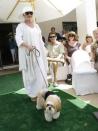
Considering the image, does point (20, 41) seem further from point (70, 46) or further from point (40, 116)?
point (70, 46)

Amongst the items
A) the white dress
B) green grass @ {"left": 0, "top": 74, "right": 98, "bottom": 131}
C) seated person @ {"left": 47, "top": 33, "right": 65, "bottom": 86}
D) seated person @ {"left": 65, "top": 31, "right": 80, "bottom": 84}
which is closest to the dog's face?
green grass @ {"left": 0, "top": 74, "right": 98, "bottom": 131}

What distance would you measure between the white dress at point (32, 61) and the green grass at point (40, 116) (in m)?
0.36

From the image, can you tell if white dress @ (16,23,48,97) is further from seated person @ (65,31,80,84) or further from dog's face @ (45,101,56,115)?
seated person @ (65,31,80,84)

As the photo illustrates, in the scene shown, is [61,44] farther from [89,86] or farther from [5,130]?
[5,130]

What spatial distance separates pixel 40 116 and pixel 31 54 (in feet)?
4.09

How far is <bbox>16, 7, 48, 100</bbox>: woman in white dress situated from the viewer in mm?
5062

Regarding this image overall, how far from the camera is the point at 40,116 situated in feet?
14.6

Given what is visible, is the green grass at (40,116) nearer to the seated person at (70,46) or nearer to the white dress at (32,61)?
the white dress at (32,61)

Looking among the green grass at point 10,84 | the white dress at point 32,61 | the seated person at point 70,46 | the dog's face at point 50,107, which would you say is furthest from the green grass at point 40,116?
the seated person at point 70,46

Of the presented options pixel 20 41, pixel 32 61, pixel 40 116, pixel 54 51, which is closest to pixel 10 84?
pixel 54 51

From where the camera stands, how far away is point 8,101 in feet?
18.0

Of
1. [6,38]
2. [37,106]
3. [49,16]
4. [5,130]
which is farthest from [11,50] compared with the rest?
[5,130]

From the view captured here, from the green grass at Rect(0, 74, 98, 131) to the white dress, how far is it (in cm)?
36

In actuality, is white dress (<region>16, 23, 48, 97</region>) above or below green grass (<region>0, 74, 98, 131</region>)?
above
